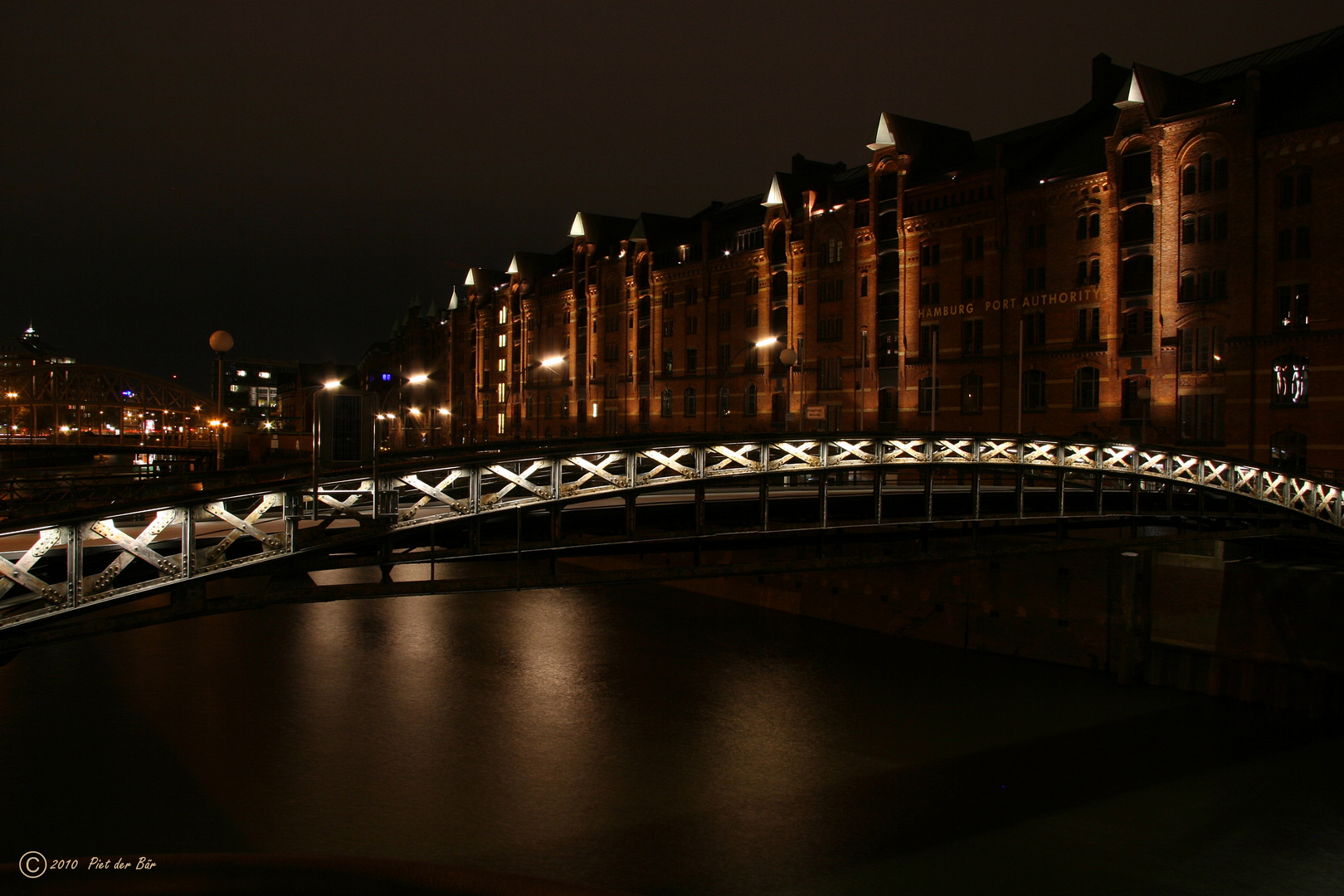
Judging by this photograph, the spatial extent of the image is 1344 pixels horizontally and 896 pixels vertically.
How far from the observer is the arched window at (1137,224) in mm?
39156

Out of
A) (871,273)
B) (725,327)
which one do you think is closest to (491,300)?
(725,327)

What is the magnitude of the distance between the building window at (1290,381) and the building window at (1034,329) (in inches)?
381

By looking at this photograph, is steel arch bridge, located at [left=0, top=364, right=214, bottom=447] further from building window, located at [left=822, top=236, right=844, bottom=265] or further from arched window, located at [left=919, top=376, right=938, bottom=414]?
arched window, located at [left=919, top=376, right=938, bottom=414]

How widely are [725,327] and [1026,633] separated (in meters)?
36.0

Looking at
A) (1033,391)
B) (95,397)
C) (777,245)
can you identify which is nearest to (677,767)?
(1033,391)

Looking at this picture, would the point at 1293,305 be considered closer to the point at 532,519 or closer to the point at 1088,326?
the point at 1088,326

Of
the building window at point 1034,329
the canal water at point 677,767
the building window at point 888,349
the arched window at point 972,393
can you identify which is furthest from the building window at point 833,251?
the canal water at point 677,767

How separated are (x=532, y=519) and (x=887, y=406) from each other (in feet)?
115

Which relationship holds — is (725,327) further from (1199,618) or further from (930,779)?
(930,779)

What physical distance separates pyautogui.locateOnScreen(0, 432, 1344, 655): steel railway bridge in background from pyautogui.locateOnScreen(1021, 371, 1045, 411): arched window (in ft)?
49.6

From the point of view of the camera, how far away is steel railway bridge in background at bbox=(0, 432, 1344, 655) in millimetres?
11023

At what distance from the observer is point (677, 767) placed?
20203 millimetres

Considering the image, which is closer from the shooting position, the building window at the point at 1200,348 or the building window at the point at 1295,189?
the building window at the point at 1295,189

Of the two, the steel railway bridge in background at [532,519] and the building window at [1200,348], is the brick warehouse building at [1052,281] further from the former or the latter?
the steel railway bridge in background at [532,519]
